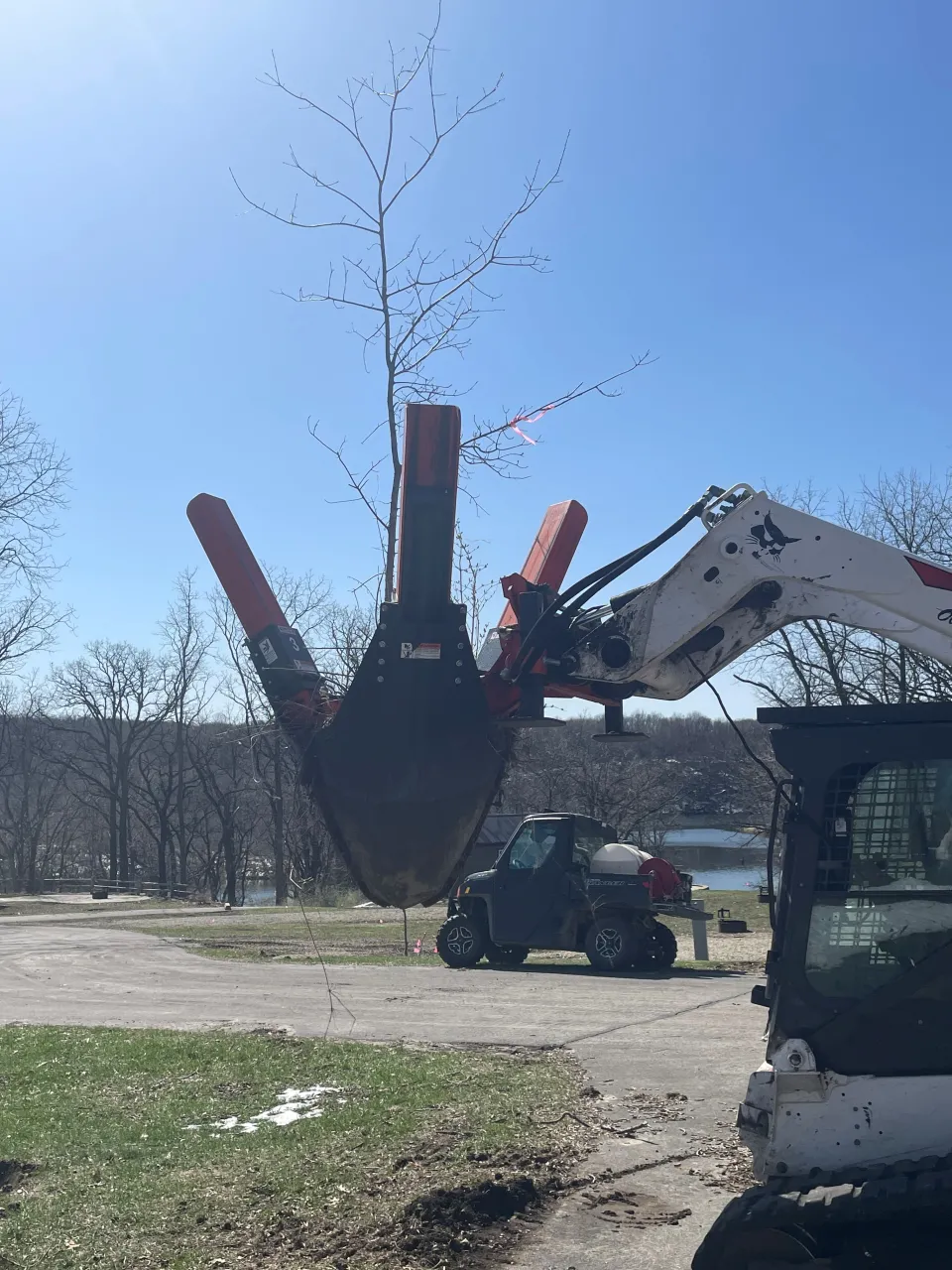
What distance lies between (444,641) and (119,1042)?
7.53m

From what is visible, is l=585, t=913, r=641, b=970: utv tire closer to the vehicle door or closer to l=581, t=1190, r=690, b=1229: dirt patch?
the vehicle door

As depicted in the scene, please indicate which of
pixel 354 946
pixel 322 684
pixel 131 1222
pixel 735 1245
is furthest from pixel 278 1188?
pixel 354 946

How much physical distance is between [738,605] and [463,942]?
42.7ft

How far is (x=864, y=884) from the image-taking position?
3.93 meters

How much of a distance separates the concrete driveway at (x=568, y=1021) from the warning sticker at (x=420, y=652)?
259cm

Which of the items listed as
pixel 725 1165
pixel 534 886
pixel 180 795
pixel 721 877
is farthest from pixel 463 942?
pixel 180 795

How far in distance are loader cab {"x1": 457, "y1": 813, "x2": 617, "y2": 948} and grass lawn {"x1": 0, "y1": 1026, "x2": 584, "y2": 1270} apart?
6562 mm

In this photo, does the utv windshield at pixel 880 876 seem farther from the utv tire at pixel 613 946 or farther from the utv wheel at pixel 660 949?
the utv wheel at pixel 660 949

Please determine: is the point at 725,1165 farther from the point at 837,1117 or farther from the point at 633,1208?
the point at 837,1117

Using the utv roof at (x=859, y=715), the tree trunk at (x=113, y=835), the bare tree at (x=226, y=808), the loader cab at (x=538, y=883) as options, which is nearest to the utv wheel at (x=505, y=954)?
the loader cab at (x=538, y=883)

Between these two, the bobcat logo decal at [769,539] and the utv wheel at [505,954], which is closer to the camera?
the bobcat logo decal at [769,539]

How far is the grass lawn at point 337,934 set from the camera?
19281mm

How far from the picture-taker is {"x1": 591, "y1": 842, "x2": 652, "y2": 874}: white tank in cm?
1680

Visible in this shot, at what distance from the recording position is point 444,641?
506 cm
